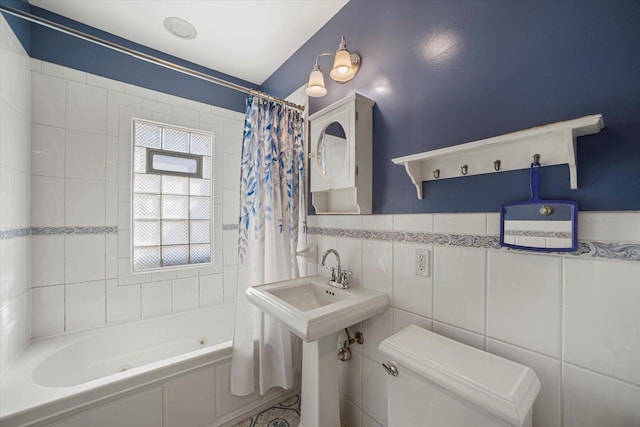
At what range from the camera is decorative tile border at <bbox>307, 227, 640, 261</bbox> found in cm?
68

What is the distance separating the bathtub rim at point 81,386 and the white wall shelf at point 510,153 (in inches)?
59.5

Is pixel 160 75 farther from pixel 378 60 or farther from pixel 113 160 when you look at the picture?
pixel 378 60

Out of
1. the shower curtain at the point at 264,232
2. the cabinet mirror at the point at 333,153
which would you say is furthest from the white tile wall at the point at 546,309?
Answer: the shower curtain at the point at 264,232

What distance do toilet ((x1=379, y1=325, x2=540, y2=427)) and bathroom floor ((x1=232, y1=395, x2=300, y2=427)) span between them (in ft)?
3.13

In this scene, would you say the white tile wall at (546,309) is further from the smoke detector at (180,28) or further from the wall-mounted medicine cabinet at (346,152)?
the smoke detector at (180,28)

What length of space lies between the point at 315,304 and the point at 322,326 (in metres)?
0.54

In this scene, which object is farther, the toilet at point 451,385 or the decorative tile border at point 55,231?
the decorative tile border at point 55,231

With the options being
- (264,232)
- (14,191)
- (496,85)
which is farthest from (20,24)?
(496,85)

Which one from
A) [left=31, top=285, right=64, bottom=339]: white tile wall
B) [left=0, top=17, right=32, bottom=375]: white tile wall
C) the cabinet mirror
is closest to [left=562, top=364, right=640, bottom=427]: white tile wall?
the cabinet mirror

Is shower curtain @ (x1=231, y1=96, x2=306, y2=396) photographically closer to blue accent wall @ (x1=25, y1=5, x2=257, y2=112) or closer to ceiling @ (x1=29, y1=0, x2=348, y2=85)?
ceiling @ (x1=29, y1=0, x2=348, y2=85)

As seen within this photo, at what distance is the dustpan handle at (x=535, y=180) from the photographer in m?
0.81

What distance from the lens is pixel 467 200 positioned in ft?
3.29

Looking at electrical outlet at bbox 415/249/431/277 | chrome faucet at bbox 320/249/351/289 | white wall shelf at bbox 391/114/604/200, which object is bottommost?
chrome faucet at bbox 320/249/351/289

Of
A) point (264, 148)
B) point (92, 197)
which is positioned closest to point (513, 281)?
point (264, 148)
